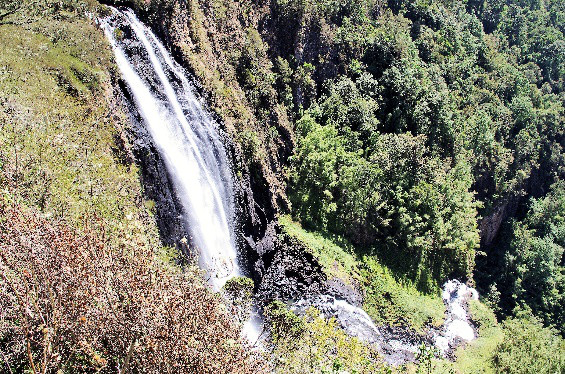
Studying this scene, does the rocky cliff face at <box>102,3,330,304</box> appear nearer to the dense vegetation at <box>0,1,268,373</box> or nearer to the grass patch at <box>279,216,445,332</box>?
the grass patch at <box>279,216,445,332</box>

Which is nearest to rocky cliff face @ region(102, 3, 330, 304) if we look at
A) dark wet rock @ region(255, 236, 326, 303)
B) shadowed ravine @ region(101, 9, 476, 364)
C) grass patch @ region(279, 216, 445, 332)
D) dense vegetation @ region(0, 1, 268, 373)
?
dark wet rock @ region(255, 236, 326, 303)

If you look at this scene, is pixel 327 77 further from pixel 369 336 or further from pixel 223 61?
pixel 369 336

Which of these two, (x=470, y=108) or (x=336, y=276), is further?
(x=470, y=108)

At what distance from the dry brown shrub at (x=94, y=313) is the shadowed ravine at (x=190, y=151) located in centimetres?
884

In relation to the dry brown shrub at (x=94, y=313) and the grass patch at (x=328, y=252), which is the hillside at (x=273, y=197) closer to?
the dry brown shrub at (x=94, y=313)

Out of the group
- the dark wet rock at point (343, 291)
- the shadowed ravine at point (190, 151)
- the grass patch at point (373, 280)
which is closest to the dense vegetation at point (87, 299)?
the shadowed ravine at point (190, 151)

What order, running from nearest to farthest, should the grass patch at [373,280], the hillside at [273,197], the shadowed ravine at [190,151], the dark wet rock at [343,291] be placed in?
1. the hillside at [273,197]
2. the shadowed ravine at [190,151]
3. the dark wet rock at [343,291]
4. the grass patch at [373,280]

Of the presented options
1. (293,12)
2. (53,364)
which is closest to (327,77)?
(293,12)

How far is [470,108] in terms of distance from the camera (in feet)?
106

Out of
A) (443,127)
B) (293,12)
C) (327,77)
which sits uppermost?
(293,12)

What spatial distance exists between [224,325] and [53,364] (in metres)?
2.36

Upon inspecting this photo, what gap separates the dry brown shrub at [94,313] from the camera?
196 inches

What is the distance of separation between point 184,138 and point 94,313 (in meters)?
11.6

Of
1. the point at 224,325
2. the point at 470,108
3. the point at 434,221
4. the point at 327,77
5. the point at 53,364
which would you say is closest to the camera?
the point at 53,364
